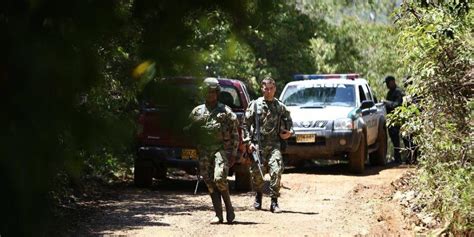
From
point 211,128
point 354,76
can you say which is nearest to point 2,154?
point 211,128

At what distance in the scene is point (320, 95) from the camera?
18.3 metres

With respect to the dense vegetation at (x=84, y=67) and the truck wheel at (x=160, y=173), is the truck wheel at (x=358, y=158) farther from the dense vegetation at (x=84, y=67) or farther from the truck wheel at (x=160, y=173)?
the dense vegetation at (x=84, y=67)

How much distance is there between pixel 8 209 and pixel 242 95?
12.4 metres

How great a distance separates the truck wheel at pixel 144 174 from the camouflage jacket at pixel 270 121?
116 inches

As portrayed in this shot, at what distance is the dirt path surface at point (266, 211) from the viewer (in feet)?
35.6

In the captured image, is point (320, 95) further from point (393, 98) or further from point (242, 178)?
point (242, 178)

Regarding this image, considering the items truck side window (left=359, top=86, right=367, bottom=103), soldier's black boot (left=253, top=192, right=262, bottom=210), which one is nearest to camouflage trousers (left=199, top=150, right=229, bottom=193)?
soldier's black boot (left=253, top=192, right=262, bottom=210)

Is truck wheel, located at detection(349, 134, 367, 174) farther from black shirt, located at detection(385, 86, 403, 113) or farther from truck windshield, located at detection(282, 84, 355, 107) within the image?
black shirt, located at detection(385, 86, 403, 113)

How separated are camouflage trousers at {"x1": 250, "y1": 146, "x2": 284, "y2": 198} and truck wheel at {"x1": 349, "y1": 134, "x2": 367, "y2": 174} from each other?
5.57 m

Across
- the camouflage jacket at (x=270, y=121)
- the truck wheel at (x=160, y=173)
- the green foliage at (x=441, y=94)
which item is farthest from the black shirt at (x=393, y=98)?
the camouflage jacket at (x=270, y=121)

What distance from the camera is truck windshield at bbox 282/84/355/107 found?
18.2 metres

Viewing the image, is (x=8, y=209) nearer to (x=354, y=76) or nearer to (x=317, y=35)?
(x=354, y=76)

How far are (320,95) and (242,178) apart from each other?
3.94 meters

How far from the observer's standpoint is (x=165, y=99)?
2.79 meters
